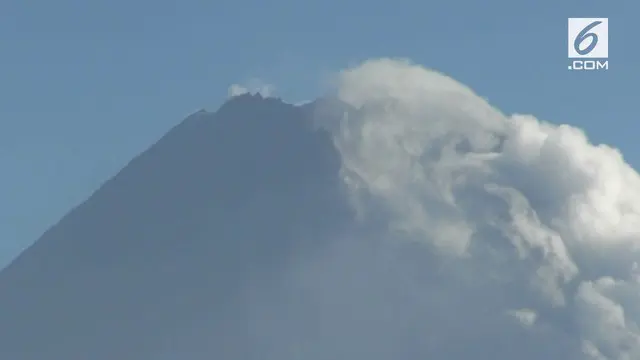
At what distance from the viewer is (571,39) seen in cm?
14675
